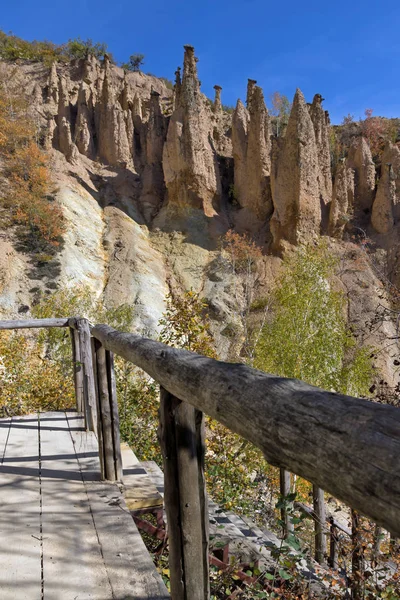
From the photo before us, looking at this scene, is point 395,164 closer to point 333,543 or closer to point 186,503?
point 333,543

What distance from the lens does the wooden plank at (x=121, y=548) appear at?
215 centimetres

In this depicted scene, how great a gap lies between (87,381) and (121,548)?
260 centimetres

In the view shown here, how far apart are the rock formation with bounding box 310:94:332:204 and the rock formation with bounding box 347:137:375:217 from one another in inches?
88.3

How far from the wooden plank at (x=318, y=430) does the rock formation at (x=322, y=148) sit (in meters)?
33.7

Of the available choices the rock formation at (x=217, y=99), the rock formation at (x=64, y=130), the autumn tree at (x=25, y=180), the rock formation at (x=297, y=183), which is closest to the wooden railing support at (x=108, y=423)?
the autumn tree at (x=25, y=180)

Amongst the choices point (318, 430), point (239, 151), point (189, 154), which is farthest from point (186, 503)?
point (239, 151)

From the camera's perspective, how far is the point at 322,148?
34.1 meters

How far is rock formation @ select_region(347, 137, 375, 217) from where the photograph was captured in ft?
109

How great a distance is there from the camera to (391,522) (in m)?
0.71

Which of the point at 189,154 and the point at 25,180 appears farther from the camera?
the point at 189,154

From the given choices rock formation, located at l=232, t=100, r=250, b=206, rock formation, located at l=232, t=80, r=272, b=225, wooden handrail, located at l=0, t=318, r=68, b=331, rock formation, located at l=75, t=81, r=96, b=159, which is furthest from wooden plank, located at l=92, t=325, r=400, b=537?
rock formation, located at l=75, t=81, r=96, b=159

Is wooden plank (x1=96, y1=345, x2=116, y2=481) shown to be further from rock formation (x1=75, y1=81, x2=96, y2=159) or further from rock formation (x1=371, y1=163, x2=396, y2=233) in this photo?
rock formation (x1=75, y1=81, x2=96, y2=159)

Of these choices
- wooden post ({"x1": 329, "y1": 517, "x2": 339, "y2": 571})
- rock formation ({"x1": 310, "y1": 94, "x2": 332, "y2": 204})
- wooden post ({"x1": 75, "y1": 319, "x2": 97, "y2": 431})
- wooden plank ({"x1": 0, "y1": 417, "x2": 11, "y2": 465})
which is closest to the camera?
wooden plank ({"x1": 0, "y1": 417, "x2": 11, "y2": 465})

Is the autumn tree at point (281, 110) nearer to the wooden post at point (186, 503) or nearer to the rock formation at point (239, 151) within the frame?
the rock formation at point (239, 151)
